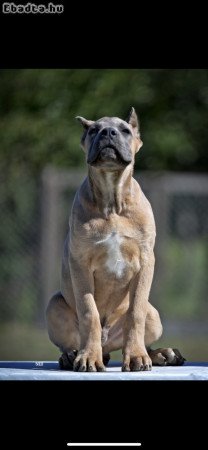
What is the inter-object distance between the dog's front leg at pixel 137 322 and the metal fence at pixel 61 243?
770cm

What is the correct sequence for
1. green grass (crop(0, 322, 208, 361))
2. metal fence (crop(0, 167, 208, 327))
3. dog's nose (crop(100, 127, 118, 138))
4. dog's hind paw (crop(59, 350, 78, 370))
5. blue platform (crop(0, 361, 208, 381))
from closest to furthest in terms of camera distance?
blue platform (crop(0, 361, 208, 381))
dog's nose (crop(100, 127, 118, 138))
dog's hind paw (crop(59, 350, 78, 370))
green grass (crop(0, 322, 208, 361))
metal fence (crop(0, 167, 208, 327))

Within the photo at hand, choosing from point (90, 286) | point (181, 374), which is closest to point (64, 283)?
point (90, 286)

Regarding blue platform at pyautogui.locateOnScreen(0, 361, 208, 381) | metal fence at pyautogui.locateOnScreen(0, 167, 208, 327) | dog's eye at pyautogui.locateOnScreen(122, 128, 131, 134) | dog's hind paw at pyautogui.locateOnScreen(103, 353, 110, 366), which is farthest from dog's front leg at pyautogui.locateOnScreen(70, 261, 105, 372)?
metal fence at pyautogui.locateOnScreen(0, 167, 208, 327)

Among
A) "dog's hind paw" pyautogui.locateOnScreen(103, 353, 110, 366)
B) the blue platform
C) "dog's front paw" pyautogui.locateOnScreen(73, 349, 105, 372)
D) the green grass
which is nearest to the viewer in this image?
the blue platform

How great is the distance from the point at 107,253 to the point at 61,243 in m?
7.94

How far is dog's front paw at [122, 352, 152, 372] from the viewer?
6328 millimetres

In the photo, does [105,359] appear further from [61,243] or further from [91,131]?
[61,243]

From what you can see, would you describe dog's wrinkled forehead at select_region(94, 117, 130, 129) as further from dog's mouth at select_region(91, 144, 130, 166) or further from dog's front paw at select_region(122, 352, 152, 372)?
dog's front paw at select_region(122, 352, 152, 372)

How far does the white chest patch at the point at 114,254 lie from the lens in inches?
253

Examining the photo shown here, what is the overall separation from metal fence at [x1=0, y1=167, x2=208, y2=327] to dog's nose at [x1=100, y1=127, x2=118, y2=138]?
788 cm

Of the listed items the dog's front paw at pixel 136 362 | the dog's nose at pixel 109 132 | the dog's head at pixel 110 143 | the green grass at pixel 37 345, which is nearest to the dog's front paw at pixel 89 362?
the dog's front paw at pixel 136 362

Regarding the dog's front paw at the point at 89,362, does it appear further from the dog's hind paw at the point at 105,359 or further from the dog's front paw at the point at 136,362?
the dog's hind paw at the point at 105,359
